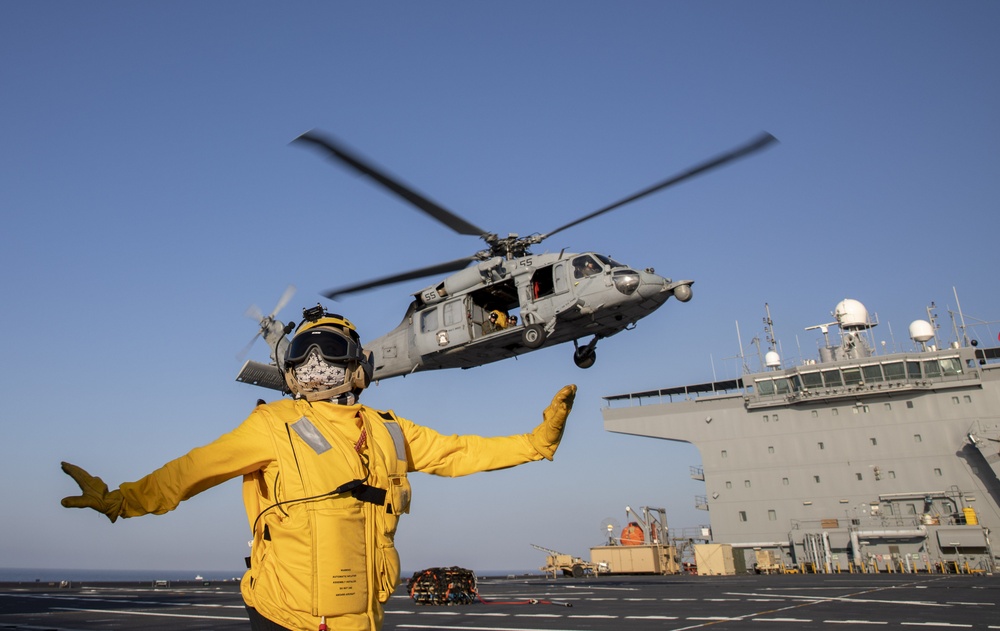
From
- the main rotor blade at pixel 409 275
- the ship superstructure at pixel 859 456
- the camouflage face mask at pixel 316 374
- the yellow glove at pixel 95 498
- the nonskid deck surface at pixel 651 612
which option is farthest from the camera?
the ship superstructure at pixel 859 456

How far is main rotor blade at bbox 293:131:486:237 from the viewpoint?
1257 centimetres

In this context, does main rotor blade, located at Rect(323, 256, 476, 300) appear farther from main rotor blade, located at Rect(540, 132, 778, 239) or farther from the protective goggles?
the protective goggles

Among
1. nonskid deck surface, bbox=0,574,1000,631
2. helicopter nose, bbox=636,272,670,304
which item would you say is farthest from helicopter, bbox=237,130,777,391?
nonskid deck surface, bbox=0,574,1000,631

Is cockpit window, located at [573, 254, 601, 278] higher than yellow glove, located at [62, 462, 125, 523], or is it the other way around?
cockpit window, located at [573, 254, 601, 278]

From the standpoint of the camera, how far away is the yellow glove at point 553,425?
3.99 m

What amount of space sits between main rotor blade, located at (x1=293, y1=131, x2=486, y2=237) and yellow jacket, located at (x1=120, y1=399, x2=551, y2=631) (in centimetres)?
956

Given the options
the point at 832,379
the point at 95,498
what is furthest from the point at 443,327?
the point at 832,379

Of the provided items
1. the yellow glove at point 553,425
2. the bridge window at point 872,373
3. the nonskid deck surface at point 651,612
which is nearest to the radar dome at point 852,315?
the bridge window at point 872,373

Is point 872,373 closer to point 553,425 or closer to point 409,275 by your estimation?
point 409,275

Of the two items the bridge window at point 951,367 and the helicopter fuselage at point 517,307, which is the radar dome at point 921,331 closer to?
the bridge window at point 951,367

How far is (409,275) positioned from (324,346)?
12.5 meters

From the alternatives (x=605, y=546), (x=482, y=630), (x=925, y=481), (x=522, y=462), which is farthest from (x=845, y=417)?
(x=522, y=462)

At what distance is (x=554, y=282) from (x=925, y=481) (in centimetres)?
3249

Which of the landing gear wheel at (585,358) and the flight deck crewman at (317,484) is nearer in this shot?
the flight deck crewman at (317,484)
